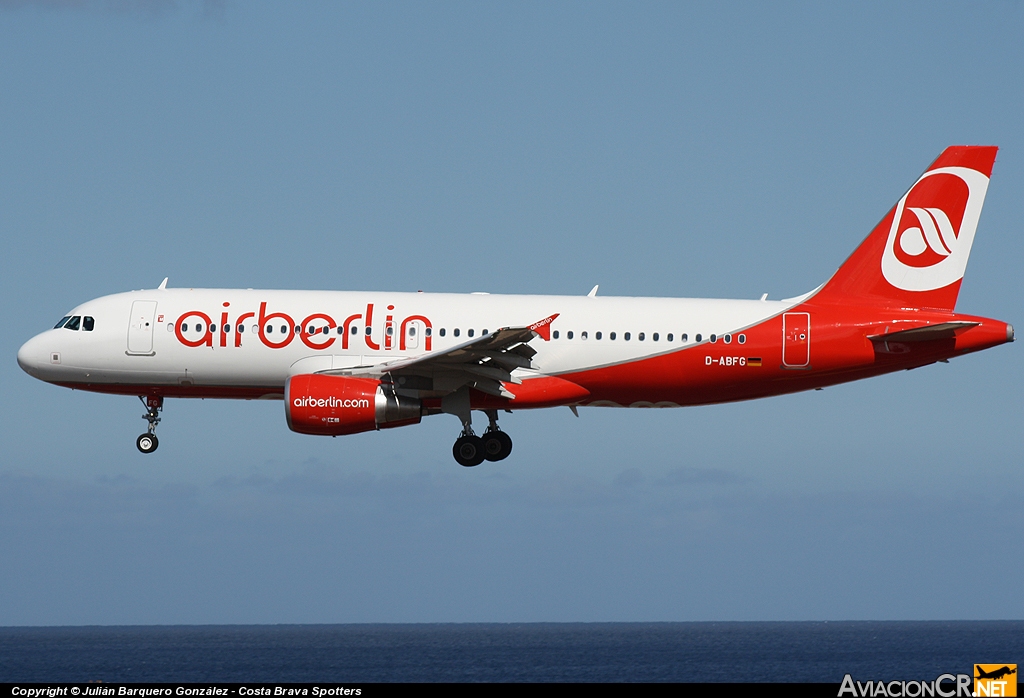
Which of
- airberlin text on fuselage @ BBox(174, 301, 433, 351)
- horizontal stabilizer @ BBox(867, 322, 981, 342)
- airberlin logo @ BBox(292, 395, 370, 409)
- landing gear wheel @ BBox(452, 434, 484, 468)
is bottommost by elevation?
landing gear wheel @ BBox(452, 434, 484, 468)

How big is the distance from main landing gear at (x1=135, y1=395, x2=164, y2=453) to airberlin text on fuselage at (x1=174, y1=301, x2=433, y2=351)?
2.82m

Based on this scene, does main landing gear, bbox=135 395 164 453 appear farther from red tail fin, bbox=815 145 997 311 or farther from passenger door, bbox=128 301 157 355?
red tail fin, bbox=815 145 997 311

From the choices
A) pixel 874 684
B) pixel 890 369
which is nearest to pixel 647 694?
pixel 874 684

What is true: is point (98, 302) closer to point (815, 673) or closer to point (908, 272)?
point (908, 272)

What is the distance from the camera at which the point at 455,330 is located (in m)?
33.0

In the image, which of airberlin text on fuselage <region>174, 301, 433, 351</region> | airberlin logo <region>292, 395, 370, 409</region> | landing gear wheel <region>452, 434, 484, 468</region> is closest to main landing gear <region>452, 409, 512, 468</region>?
landing gear wheel <region>452, 434, 484, 468</region>

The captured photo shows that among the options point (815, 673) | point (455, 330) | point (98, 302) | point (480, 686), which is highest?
point (815, 673)

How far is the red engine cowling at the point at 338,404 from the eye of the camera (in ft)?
103

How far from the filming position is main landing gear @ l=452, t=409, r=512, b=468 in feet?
111

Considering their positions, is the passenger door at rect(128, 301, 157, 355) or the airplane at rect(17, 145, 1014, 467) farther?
the passenger door at rect(128, 301, 157, 355)

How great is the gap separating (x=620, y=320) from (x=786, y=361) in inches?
182

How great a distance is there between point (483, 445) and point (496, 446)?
381 millimetres

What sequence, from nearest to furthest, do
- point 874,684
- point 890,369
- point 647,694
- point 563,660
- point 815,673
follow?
point 874,684 < point 647,694 < point 890,369 < point 815,673 < point 563,660

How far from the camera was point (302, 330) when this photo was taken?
32875mm
